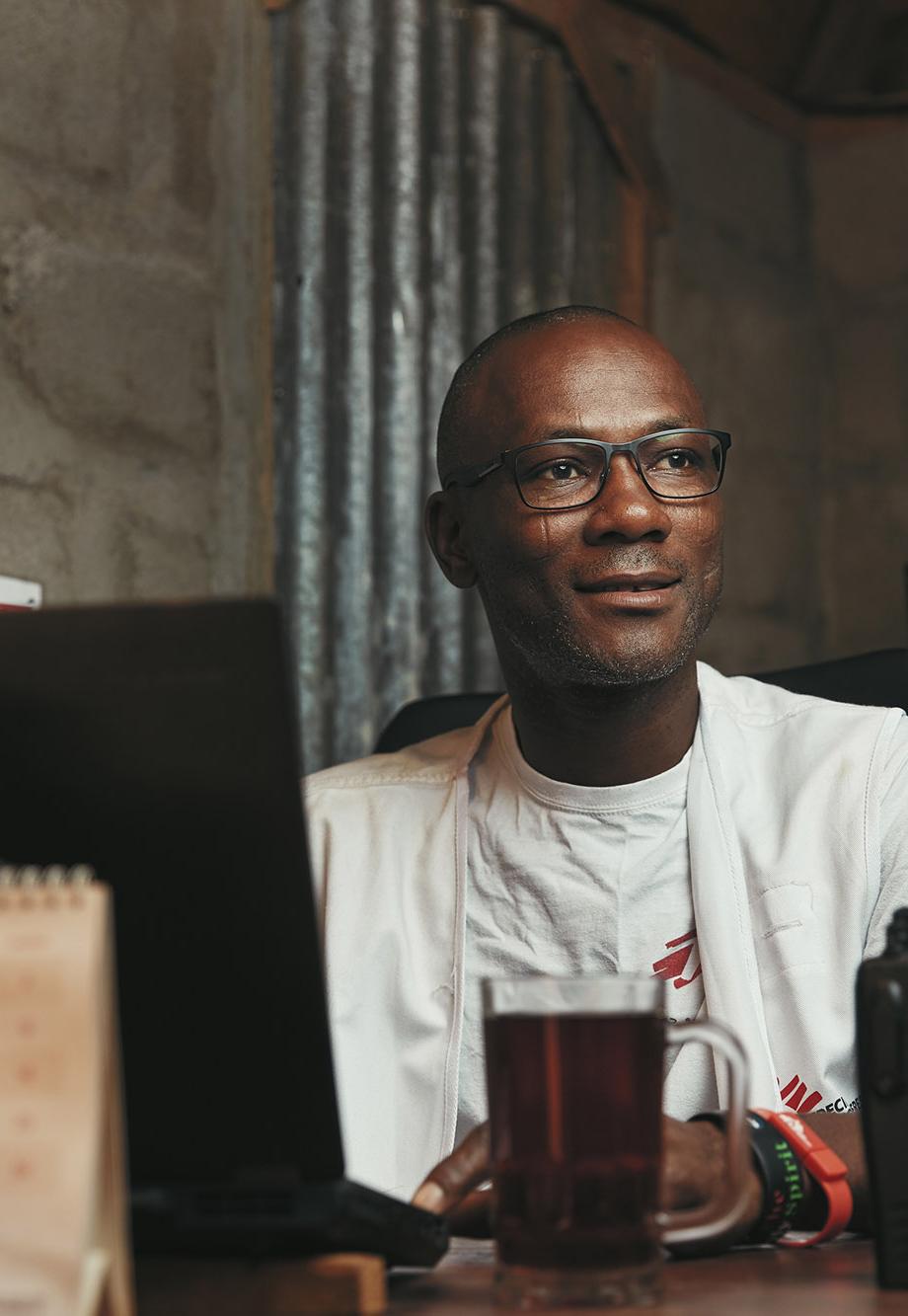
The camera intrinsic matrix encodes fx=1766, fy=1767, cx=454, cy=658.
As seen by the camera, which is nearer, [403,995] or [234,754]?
[234,754]

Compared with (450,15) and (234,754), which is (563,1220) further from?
(450,15)

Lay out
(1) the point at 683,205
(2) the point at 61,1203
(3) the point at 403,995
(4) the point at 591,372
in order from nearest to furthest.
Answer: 1. (2) the point at 61,1203
2. (3) the point at 403,995
3. (4) the point at 591,372
4. (1) the point at 683,205

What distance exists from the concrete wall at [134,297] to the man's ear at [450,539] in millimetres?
561

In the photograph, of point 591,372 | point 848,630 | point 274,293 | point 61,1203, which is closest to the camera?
point 61,1203

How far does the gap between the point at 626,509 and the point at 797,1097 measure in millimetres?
523

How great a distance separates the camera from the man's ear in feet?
5.92

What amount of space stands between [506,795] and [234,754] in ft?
3.19

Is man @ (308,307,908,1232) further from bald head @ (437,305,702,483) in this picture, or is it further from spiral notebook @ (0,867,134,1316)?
spiral notebook @ (0,867,134,1316)

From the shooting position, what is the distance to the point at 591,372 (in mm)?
1670

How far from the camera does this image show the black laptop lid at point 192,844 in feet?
2.34

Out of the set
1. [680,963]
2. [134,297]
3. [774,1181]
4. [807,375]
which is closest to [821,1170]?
[774,1181]

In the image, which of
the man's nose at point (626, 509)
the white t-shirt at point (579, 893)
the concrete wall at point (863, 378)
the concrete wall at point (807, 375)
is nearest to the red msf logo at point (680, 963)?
the white t-shirt at point (579, 893)

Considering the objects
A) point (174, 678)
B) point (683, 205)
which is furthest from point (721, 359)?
point (174, 678)

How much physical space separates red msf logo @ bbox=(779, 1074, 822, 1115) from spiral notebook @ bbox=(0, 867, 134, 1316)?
0.88 metres
